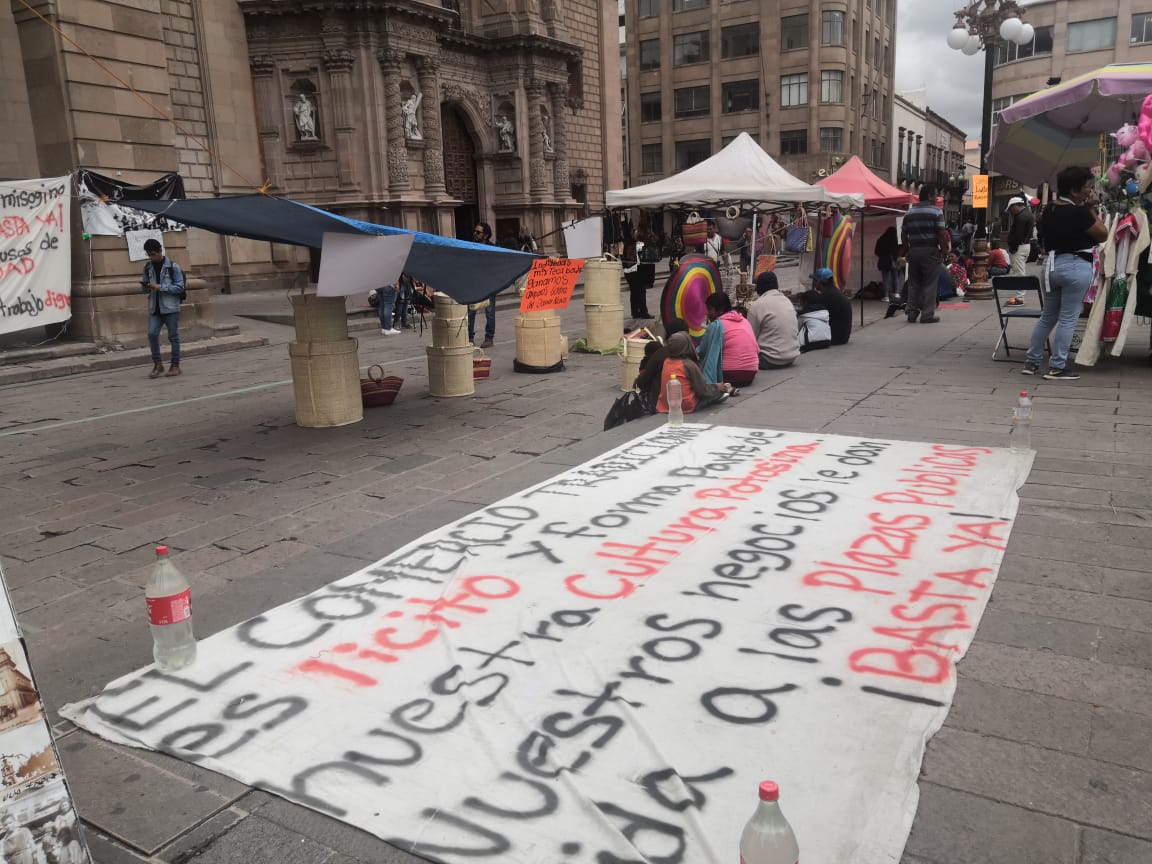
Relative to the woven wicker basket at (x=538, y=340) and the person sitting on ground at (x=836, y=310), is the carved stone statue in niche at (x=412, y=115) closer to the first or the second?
the woven wicker basket at (x=538, y=340)

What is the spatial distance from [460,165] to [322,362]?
2314 centimetres

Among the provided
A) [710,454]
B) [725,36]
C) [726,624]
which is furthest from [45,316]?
[725,36]

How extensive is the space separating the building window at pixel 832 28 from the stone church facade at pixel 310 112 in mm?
21827

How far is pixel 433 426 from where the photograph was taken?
789 centimetres

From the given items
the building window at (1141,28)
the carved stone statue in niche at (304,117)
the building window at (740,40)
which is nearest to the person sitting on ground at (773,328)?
the carved stone statue in niche at (304,117)

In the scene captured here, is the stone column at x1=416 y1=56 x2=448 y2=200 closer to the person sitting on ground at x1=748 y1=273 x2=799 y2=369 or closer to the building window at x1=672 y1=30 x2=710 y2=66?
the person sitting on ground at x1=748 y1=273 x2=799 y2=369

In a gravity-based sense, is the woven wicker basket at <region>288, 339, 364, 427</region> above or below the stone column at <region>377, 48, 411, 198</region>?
below

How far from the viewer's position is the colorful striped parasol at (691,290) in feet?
32.9

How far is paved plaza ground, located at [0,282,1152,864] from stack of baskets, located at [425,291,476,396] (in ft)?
0.81

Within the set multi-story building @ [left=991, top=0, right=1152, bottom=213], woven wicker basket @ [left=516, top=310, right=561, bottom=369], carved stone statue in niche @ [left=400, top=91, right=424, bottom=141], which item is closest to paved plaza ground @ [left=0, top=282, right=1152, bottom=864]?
woven wicker basket @ [left=516, top=310, right=561, bottom=369]

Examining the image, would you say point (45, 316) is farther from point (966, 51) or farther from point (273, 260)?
point (966, 51)

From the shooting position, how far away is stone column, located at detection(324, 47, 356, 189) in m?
23.3

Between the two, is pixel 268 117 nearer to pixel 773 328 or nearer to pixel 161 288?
pixel 161 288

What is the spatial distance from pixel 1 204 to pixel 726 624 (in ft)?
38.1
